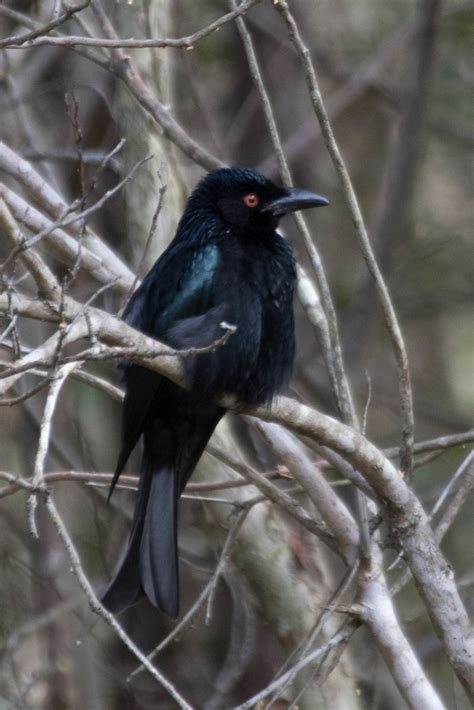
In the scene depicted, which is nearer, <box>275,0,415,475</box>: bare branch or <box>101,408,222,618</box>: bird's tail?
<box>275,0,415,475</box>: bare branch

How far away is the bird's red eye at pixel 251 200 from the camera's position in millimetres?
4277

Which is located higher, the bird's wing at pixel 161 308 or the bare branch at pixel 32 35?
the bare branch at pixel 32 35

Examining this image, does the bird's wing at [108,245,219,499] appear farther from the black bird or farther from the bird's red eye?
the bird's red eye

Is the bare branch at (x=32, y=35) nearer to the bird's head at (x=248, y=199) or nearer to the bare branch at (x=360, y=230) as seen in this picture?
the bare branch at (x=360, y=230)

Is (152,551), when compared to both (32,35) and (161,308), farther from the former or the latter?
(32,35)

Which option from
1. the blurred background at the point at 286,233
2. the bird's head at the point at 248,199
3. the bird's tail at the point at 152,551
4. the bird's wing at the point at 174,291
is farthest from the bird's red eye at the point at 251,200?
the bird's tail at the point at 152,551

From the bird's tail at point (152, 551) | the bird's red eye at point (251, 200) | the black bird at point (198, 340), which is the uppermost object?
the bird's red eye at point (251, 200)

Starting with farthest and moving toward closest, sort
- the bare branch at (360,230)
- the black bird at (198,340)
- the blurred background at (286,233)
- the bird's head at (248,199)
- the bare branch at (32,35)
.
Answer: the blurred background at (286,233)
the bird's head at (248,199)
the black bird at (198,340)
the bare branch at (360,230)
the bare branch at (32,35)

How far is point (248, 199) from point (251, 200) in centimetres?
1

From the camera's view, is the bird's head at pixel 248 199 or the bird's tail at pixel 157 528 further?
the bird's head at pixel 248 199

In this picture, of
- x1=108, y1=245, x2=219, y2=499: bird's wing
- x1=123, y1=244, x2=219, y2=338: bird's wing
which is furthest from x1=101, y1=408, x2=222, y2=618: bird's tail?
x1=123, y1=244, x2=219, y2=338: bird's wing

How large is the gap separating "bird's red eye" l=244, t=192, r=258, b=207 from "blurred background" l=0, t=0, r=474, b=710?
721 mm

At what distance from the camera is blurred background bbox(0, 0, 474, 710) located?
17.7 ft

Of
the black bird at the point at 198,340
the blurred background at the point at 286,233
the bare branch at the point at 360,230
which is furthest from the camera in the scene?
the blurred background at the point at 286,233
